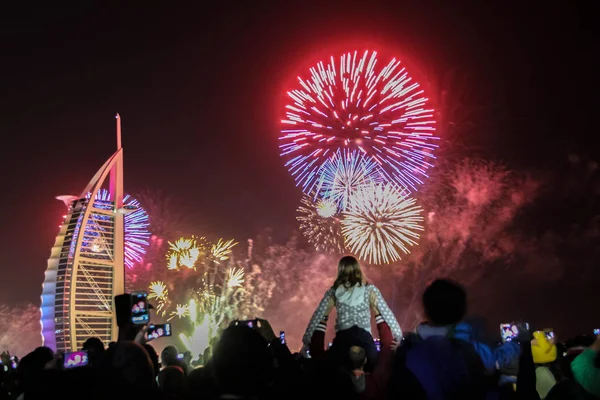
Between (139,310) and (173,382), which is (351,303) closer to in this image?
(173,382)

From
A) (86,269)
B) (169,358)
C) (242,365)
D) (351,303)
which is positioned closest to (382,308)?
(351,303)

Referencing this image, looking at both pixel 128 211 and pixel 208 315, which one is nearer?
pixel 208 315

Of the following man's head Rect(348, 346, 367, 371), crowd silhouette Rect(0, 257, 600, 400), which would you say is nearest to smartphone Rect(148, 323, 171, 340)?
crowd silhouette Rect(0, 257, 600, 400)

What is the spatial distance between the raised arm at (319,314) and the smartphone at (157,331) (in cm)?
427

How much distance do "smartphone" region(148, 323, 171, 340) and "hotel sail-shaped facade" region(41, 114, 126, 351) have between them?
52.7m

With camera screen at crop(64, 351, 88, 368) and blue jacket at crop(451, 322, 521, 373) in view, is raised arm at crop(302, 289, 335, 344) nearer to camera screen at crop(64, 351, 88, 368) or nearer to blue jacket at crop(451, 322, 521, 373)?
blue jacket at crop(451, 322, 521, 373)

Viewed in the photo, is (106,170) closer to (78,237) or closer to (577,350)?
(78,237)

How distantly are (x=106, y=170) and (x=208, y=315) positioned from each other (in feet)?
78.1

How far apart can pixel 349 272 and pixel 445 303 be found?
2.54 metres

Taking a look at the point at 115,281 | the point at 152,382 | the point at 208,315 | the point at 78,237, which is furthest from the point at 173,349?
the point at 115,281

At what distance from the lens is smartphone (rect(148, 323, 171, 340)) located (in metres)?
10.7

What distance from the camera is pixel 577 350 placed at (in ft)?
25.6

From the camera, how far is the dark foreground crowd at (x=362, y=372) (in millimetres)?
3189

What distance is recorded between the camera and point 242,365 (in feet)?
10.3
